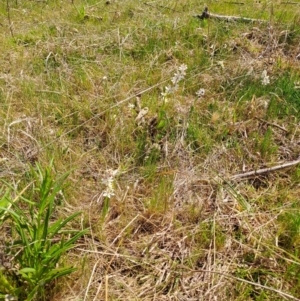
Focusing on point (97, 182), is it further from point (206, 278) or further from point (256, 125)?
point (256, 125)

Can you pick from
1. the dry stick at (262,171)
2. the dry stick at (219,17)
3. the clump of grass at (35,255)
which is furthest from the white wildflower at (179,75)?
the dry stick at (219,17)

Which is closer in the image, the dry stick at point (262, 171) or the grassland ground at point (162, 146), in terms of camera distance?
the grassland ground at point (162, 146)

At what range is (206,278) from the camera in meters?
1.62

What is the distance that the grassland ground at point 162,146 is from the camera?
1.65 m

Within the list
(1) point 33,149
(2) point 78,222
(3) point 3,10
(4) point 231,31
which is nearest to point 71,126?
(1) point 33,149

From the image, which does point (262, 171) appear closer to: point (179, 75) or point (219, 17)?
point (179, 75)

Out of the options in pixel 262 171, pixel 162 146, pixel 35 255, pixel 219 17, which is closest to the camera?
pixel 35 255

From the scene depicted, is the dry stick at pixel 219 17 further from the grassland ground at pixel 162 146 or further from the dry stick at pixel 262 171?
the dry stick at pixel 262 171

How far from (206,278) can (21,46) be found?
262cm

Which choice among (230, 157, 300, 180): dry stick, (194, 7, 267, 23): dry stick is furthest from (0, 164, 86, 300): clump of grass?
(194, 7, 267, 23): dry stick

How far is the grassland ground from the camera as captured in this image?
1.65 metres

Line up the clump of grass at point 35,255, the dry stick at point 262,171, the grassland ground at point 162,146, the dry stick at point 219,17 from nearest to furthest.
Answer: the clump of grass at point 35,255
the grassland ground at point 162,146
the dry stick at point 262,171
the dry stick at point 219,17

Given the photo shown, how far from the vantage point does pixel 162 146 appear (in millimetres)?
2320

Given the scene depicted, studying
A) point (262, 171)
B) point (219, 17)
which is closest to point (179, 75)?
point (262, 171)
